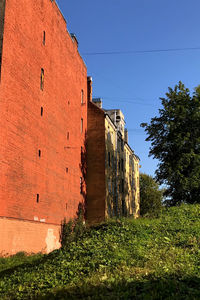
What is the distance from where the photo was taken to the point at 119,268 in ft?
35.4

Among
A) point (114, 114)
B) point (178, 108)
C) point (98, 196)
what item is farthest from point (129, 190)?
point (178, 108)

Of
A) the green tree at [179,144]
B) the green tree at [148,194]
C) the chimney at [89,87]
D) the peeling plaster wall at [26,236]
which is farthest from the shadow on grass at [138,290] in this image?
the green tree at [148,194]

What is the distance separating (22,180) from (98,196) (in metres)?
14.8

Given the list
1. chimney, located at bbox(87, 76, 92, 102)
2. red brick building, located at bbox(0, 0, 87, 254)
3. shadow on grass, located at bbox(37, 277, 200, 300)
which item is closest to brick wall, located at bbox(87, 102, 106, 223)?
chimney, located at bbox(87, 76, 92, 102)

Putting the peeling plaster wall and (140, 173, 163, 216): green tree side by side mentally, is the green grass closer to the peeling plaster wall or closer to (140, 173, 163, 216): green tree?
the peeling plaster wall

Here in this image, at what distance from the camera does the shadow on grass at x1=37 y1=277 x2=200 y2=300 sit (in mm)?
8211

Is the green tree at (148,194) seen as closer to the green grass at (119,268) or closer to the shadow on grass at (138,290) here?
the green grass at (119,268)

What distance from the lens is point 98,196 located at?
1373 inches

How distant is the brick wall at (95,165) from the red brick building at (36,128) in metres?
2.05

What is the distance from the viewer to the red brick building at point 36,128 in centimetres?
1992

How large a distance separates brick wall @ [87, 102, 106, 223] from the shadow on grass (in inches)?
966

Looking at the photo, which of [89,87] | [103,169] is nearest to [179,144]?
[103,169]

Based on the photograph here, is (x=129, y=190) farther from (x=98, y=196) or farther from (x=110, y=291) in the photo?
(x=110, y=291)

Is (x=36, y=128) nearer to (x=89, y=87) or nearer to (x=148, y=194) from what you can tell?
(x=89, y=87)
